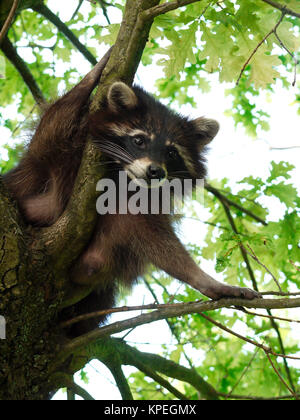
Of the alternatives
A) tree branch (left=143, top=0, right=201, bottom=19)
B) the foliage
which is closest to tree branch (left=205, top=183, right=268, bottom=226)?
the foliage

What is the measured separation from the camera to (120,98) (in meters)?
4.07

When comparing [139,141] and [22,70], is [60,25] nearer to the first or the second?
[22,70]

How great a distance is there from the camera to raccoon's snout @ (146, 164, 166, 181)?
406cm

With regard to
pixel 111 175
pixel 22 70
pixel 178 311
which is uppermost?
pixel 22 70

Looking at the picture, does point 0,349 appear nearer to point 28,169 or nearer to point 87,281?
point 87,281

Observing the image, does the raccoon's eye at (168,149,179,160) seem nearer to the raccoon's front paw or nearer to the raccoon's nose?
the raccoon's nose

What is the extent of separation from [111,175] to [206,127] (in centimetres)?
133

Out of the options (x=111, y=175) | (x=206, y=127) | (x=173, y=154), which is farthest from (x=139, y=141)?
(x=206, y=127)

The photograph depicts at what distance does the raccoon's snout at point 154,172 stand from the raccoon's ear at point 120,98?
564 millimetres

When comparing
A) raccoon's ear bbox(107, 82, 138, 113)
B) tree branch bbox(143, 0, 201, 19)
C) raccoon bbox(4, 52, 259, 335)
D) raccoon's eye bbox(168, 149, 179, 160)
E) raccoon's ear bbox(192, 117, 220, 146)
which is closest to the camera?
tree branch bbox(143, 0, 201, 19)

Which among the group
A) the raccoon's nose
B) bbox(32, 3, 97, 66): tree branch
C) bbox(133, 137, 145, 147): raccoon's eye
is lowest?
the raccoon's nose

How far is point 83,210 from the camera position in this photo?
11.5ft

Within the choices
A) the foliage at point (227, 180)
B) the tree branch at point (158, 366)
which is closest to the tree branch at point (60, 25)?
the foliage at point (227, 180)

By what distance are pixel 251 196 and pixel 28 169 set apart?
2551 millimetres
